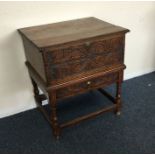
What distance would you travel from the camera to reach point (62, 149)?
5.00ft

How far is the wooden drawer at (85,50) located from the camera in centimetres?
130

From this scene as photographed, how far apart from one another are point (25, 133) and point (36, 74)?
476 mm

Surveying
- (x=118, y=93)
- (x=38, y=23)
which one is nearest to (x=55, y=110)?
(x=118, y=93)

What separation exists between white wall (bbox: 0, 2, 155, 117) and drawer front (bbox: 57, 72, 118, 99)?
486mm

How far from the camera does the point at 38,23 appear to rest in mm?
1646

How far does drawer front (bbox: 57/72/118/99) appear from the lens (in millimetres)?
1439

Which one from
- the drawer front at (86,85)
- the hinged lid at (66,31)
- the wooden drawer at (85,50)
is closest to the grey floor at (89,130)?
the drawer front at (86,85)

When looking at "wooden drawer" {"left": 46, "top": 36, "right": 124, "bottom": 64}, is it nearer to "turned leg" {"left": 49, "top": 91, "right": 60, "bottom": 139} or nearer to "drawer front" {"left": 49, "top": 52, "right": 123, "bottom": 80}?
"drawer front" {"left": 49, "top": 52, "right": 123, "bottom": 80}

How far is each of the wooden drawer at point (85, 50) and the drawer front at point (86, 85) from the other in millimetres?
192

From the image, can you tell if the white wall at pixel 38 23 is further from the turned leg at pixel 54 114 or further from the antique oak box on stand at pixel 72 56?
the turned leg at pixel 54 114

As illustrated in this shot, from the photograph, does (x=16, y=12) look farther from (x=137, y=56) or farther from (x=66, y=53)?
(x=137, y=56)

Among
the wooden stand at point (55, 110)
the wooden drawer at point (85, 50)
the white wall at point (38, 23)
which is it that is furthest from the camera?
the white wall at point (38, 23)

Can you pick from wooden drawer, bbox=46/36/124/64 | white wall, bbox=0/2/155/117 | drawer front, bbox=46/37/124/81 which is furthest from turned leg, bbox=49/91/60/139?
white wall, bbox=0/2/155/117

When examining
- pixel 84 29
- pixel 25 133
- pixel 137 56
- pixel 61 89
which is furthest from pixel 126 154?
pixel 137 56
